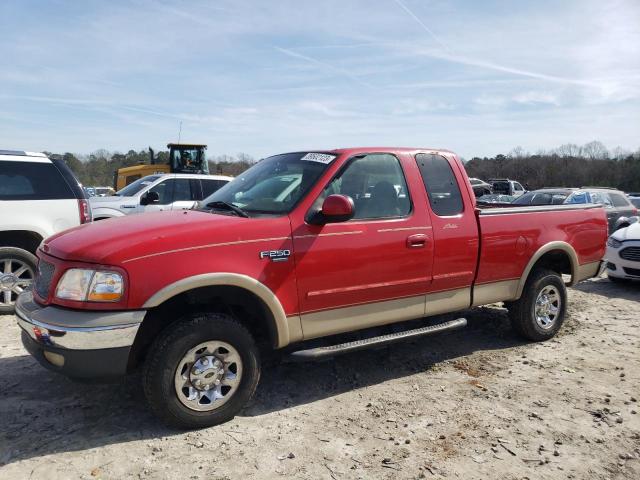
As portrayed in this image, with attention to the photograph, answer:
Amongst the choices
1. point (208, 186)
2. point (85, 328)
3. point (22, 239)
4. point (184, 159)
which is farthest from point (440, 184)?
point (184, 159)

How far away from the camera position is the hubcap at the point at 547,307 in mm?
5488

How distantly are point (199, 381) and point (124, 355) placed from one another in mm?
544

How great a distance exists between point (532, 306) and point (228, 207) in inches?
133

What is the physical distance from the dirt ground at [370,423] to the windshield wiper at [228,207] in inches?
58.9

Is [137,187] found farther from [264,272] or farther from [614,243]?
[614,243]

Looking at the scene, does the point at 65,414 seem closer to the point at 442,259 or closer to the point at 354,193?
the point at 354,193

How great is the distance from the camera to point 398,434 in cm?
353

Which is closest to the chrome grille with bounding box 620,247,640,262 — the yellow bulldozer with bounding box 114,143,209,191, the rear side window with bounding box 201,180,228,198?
the rear side window with bounding box 201,180,228,198

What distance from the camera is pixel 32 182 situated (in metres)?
6.35

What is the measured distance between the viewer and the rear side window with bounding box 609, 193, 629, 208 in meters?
13.6

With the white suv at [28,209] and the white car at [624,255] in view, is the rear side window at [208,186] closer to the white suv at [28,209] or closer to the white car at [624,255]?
the white suv at [28,209]

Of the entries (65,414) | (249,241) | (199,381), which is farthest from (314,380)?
(65,414)

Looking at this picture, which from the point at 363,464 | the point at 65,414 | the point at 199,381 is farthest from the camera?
the point at 65,414

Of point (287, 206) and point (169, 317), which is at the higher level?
point (287, 206)
